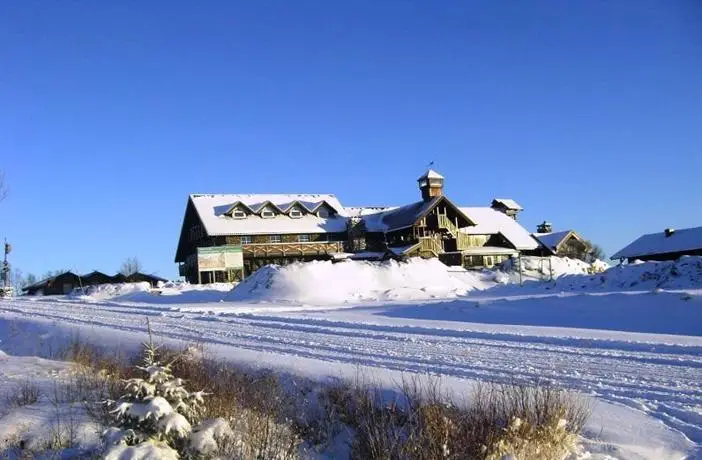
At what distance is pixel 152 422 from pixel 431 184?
5810cm

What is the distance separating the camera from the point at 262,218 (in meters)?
60.1

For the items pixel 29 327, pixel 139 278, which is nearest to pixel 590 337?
pixel 29 327

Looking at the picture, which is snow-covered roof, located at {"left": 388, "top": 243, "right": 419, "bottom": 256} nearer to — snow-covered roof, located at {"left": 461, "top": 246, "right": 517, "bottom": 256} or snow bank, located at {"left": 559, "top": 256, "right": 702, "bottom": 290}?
snow-covered roof, located at {"left": 461, "top": 246, "right": 517, "bottom": 256}

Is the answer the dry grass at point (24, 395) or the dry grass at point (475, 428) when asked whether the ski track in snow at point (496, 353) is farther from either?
the dry grass at point (24, 395)

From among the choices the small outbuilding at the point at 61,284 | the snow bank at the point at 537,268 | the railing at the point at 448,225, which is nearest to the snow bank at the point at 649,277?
the snow bank at the point at 537,268

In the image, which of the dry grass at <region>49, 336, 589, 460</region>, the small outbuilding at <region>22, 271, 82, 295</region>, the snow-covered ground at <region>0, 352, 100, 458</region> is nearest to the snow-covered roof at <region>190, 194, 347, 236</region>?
the small outbuilding at <region>22, 271, 82, 295</region>

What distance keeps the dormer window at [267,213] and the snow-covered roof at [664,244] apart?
109 feet

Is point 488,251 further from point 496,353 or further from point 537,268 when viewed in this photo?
point 496,353

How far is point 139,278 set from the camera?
7244cm

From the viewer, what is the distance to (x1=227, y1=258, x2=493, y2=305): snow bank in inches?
1282

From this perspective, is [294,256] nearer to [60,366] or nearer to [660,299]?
[660,299]

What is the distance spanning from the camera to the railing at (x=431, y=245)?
5875cm

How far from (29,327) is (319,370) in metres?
15.1

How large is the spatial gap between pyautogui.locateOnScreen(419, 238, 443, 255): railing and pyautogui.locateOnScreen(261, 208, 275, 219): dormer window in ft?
44.6
